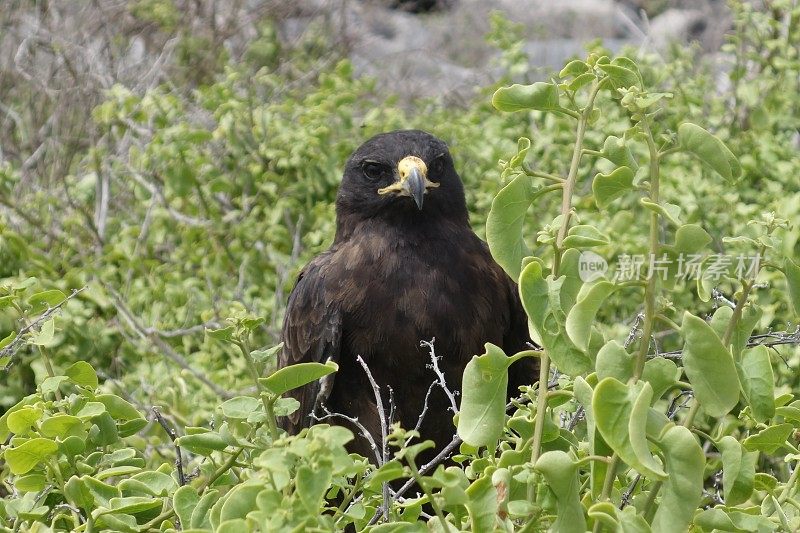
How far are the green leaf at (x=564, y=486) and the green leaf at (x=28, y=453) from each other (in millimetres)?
903

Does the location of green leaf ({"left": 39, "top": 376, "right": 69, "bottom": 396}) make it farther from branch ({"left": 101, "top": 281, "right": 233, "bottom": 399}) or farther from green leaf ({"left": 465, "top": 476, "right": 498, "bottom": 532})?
branch ({"left": 101, "top": 281, "right": 233, "bottom": 399})

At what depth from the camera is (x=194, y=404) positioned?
4363mm

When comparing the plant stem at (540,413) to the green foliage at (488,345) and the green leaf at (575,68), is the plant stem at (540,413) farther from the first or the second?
the green leaf at (575,68)

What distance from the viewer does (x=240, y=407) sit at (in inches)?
80.4

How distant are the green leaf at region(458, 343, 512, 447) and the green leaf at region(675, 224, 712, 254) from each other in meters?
0.33

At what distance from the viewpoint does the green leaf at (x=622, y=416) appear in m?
1.66

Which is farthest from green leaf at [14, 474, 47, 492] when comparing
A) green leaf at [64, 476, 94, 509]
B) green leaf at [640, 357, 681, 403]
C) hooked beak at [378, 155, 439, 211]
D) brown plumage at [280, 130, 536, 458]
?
hooked beak at [378, 155, 439, 211]

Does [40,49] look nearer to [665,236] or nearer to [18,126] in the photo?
[18,126]

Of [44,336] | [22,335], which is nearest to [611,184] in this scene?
[44,336]

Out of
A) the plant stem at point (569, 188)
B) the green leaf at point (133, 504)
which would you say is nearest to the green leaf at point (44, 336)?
the green leaf at point (133, 504)

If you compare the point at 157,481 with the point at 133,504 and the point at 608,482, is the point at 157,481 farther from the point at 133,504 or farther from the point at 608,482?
the point at 608,482

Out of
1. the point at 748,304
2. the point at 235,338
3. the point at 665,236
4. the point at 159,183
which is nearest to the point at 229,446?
the point at 235,338

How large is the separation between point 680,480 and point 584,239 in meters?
0.40

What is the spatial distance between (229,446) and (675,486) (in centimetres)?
80
